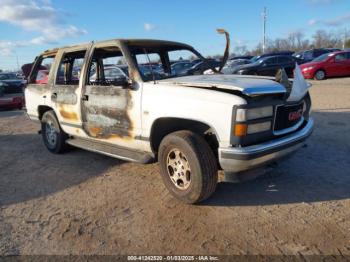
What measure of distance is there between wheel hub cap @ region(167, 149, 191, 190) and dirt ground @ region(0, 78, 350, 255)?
10.1 inches

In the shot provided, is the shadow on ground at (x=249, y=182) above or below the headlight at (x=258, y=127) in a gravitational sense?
below

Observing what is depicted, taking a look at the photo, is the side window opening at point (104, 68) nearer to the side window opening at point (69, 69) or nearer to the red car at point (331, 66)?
the side window opening at point (69, 69)

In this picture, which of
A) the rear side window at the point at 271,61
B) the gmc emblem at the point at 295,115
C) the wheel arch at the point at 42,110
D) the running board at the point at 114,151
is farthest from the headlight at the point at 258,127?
the rear side window at the point at 271,61

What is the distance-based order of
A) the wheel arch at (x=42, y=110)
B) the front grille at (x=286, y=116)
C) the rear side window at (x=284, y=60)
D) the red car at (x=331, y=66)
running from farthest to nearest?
the rear side window at (x=284, y=60) → the red car at (x=331, y=66) → the wheel arch at (x=42, y=110) → the front grille at (x=286, y=116)

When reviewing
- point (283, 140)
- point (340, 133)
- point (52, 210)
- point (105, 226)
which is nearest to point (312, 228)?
point (283, 140)

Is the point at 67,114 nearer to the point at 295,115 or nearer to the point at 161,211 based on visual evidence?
the point at 161,211

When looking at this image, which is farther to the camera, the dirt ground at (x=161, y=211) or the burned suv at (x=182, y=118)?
the burned suv at (x=182, y=118)

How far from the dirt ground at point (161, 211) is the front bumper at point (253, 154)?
1.90 feet

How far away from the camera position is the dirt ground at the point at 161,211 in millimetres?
2943

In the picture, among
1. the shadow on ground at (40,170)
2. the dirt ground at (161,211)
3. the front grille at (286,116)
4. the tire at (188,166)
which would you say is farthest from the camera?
the shadow on ground at (40,170)

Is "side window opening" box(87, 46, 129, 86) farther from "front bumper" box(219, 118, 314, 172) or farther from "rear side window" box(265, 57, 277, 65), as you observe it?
"rear side window" box(265, 57, 277, 65)

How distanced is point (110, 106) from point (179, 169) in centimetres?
136

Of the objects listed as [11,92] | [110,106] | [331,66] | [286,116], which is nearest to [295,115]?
[286,116]

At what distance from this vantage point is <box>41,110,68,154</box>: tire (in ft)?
18.8
